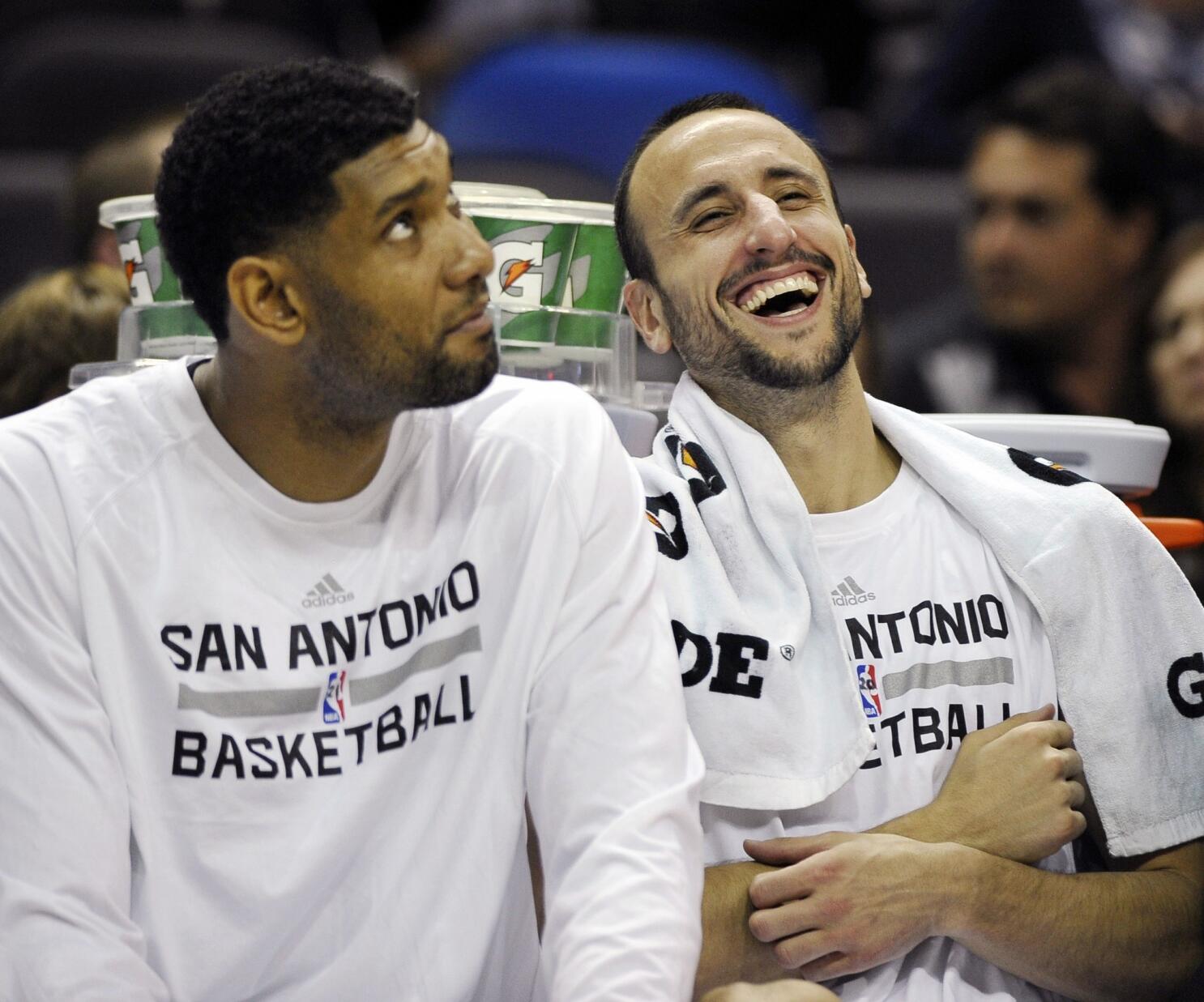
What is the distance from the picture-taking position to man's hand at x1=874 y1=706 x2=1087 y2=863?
1.67 metres

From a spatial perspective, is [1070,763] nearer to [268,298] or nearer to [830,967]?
[830,967]

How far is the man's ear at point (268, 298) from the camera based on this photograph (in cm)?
158

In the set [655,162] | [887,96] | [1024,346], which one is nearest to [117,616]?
[655,162]

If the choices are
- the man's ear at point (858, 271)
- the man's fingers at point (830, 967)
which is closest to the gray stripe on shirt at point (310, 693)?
the man's fingers at point (830, 967)

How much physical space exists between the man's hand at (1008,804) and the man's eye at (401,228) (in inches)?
30.6

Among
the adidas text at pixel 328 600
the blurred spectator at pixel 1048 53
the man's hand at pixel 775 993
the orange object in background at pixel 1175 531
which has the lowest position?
the man's hand at pixel 775 993

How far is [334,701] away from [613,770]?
0.93 ft

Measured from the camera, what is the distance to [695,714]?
1699 millimetres

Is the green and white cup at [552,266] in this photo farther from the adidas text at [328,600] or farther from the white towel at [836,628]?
the adidas text at [328,600]

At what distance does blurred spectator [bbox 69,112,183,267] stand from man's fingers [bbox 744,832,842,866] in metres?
1.74

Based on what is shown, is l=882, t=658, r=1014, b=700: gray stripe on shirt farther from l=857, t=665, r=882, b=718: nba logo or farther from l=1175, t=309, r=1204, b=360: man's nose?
l=1175, t=309, r=1204, b=360: man's nose

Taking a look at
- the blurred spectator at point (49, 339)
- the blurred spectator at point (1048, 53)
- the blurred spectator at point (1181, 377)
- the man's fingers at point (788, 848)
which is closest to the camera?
the man's fingers at point (788, 848)

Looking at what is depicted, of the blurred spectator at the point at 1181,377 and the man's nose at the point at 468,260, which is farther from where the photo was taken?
the blurred spectator at the point at 1181,377

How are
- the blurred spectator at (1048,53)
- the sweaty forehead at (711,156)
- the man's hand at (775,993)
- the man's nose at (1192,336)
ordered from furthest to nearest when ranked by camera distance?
the blurred spectator at (1048,53) → the man's nose at (1192,336) → the sweaty forehead at (711,156) → the man's hand at (775,993)
